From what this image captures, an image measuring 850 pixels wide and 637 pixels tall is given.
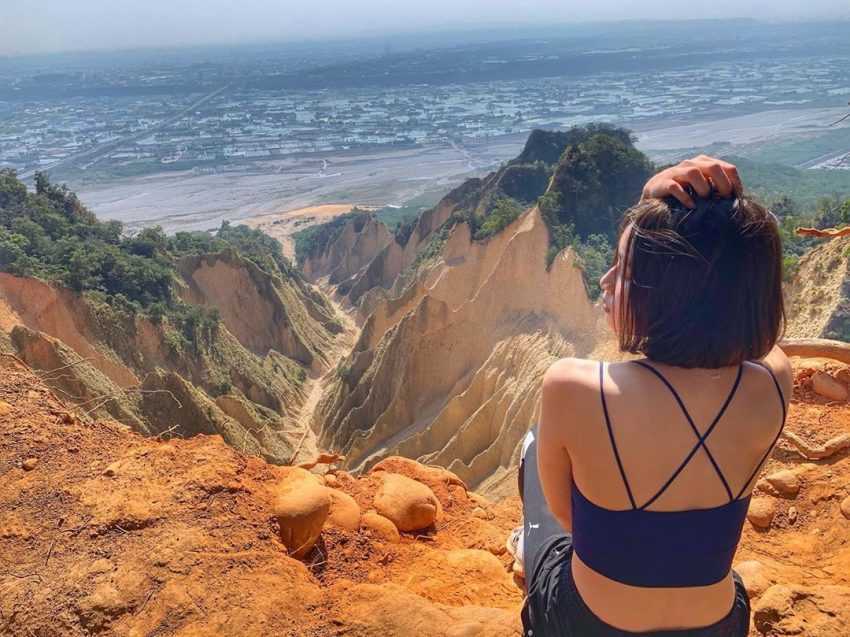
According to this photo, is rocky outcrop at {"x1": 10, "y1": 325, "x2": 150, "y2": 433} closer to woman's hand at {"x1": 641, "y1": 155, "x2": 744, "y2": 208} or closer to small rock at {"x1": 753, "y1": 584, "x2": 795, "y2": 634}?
small rock at {"x1": 753, "y1": 584, "x2": 795, "y2": 634}

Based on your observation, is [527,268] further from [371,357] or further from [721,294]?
[721,294]

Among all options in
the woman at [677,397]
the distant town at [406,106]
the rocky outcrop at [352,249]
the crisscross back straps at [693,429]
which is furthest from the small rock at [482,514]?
the distant town at [406,106]

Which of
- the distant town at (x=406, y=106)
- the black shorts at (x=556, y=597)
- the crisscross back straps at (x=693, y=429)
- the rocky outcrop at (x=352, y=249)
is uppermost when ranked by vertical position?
A: the distant town at (x=406, y=106)

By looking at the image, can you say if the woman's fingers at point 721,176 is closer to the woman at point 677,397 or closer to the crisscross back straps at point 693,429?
the woman at point 677,397

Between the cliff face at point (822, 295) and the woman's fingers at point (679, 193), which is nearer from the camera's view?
the woman's fingers at point (679, 193)

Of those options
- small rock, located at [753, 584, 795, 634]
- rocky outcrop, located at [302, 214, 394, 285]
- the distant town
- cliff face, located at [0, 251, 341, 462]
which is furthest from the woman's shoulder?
the distant town

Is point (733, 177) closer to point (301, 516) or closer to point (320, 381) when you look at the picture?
point (301, 516)

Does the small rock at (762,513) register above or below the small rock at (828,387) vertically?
below
